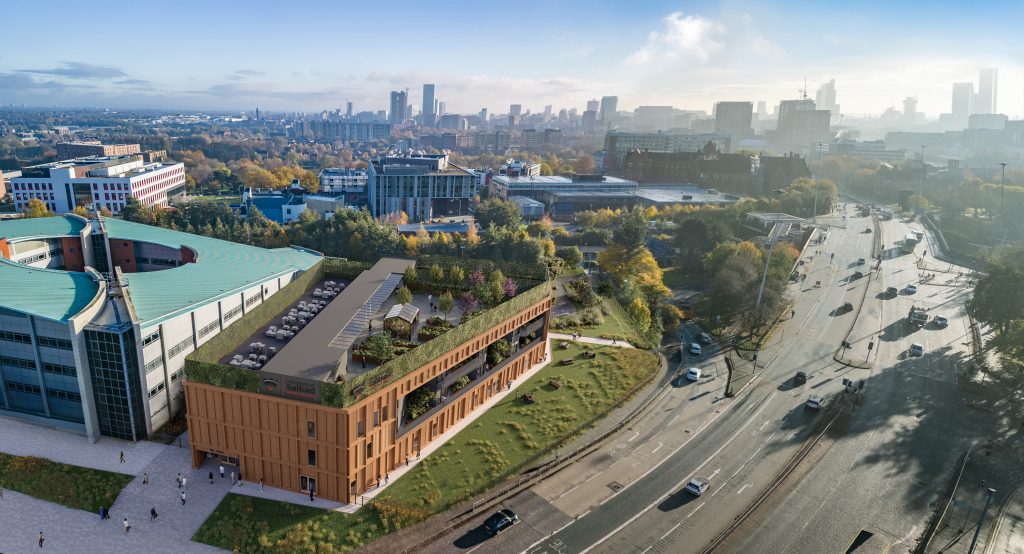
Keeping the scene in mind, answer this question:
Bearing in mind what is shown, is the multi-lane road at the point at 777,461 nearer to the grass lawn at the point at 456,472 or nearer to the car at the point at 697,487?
the car at the point at 697,487

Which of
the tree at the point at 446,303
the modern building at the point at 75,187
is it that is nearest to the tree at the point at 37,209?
the modern building at the point at 75,187

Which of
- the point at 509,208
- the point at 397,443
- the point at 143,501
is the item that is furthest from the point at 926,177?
the point at 143,501

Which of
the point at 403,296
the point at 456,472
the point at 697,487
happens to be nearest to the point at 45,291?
the point at 403,296

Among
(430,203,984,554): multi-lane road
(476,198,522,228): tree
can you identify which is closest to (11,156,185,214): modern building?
(476,198,522,228): tree

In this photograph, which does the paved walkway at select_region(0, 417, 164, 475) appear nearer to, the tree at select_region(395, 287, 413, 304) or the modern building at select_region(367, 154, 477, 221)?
the tree at select_region(395, 287, 413, 304)

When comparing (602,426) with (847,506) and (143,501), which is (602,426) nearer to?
(847,506)
